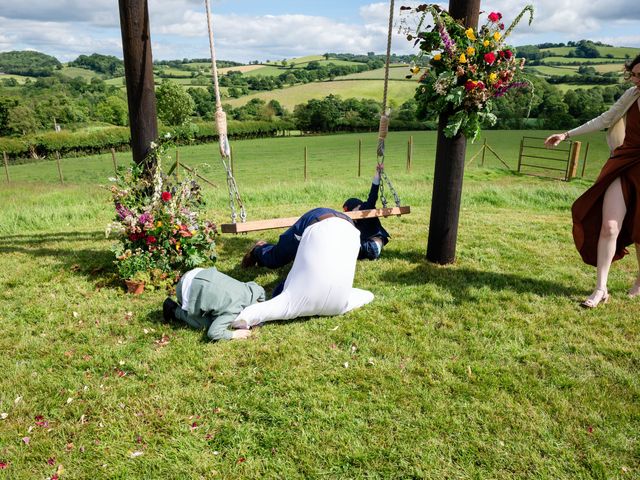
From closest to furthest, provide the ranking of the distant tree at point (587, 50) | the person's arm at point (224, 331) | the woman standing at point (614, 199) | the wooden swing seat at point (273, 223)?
the person's arm at point (224, 331) < the woman standing at point (614, 199) < the wooden swing seat at point (273, 223) < the distant tree at point (587, 50)

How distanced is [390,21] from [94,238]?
216 inches

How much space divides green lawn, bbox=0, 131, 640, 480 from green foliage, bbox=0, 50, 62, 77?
Answer: 13041 cm

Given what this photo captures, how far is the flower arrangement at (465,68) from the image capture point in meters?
5.01

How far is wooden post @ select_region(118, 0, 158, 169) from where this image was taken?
534 cm

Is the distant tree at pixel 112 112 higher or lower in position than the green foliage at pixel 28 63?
lower

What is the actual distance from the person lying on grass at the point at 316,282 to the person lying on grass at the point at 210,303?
103mm

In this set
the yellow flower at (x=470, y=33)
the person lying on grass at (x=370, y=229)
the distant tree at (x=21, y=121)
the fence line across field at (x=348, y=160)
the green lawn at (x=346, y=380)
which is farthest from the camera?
the distant tree at (x=21, y=121)

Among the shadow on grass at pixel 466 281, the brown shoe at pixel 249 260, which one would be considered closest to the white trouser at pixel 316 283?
the shadow on grass at pixel 466 281

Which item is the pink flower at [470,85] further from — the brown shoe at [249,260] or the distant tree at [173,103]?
the distant tree at [173,103]

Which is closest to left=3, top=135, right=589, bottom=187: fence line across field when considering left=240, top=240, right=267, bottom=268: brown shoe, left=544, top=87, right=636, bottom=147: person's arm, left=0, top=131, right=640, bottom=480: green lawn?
left=240, top=240, right=267, bottom=268: brown shoe

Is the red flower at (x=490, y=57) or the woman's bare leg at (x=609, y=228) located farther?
the red flower at (x=490, y=57)

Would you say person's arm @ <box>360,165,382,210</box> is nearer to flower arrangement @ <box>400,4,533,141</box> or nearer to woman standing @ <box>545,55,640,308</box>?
flower arrangement @ <box>400,4,533,141</box>

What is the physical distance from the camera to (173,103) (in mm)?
65938

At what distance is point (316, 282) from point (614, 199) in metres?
3.06
